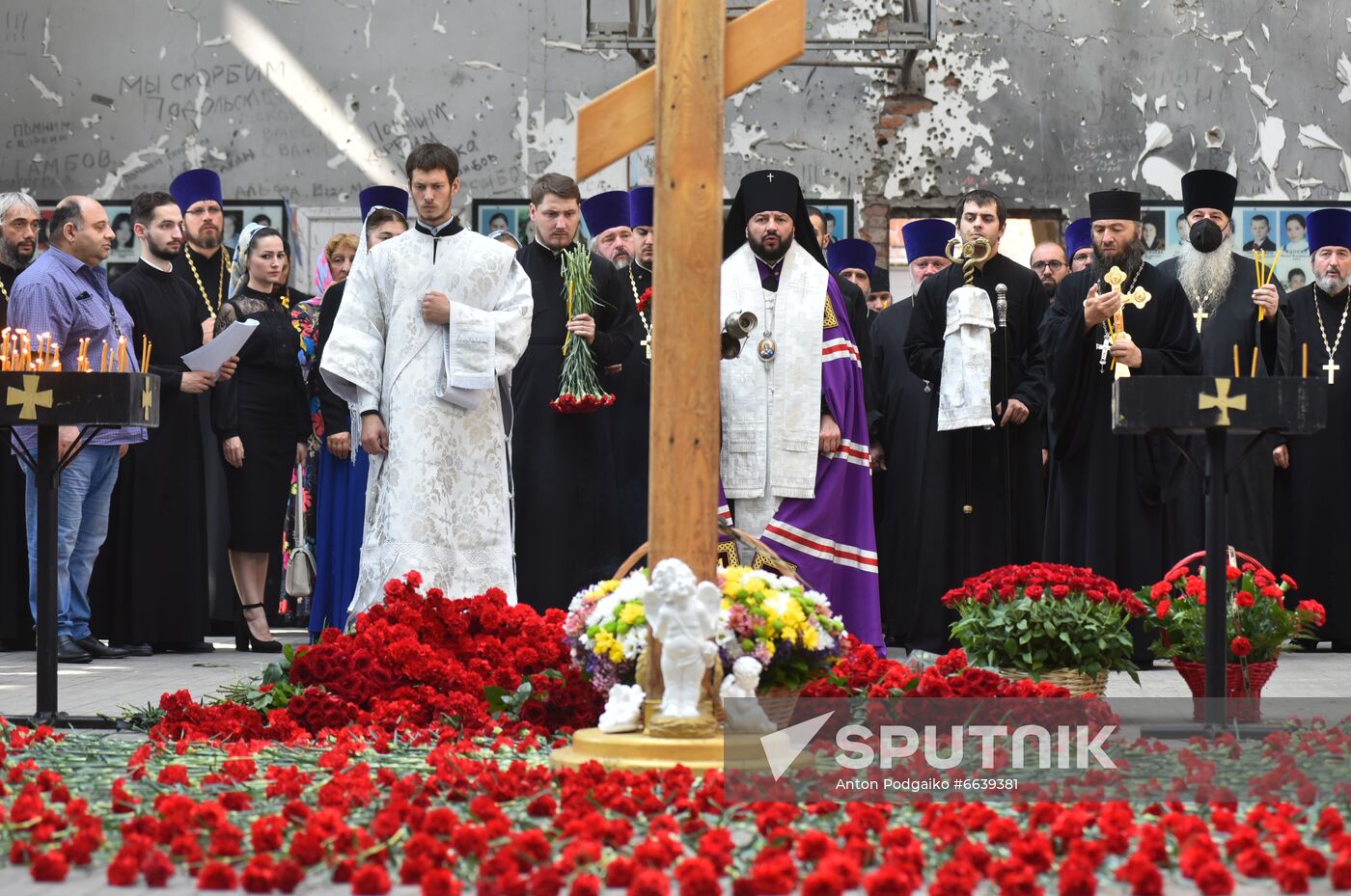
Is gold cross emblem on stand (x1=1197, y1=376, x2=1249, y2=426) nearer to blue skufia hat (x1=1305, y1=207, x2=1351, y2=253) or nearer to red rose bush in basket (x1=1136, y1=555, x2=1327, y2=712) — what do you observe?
red rose bush in basket (x1=1136, y1=555, x2=1327, y2=712)

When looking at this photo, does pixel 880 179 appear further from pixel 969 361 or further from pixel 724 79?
pixel 724 79

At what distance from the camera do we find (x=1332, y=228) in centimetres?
1064

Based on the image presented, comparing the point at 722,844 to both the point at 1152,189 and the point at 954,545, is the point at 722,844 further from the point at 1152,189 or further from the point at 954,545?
the point at 1152,189

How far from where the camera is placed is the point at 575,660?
537cm

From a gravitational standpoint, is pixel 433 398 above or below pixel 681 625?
above

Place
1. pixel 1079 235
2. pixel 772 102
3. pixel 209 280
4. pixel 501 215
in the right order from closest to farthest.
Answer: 1. pixel 209 280
2. pixel 1079 235
3. pixel 501 215
4. pixel 772 102

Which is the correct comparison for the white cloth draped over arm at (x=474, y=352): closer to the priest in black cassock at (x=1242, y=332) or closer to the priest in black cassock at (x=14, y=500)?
the priest in black cassock at (x=14, y=500)

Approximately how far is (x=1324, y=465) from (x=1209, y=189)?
2007 millimetres

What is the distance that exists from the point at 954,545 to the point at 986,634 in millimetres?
2893

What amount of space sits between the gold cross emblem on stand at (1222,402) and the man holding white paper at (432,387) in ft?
9.98

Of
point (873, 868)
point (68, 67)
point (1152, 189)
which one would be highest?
point (68, 67)

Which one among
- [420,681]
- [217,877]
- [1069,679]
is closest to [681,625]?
[217,877]

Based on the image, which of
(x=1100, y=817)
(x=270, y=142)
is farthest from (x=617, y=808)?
(x=270, y=142)

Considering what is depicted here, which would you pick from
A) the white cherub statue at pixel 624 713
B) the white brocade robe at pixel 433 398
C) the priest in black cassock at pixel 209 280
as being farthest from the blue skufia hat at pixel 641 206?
the white cherub statue at pixel 624 713
